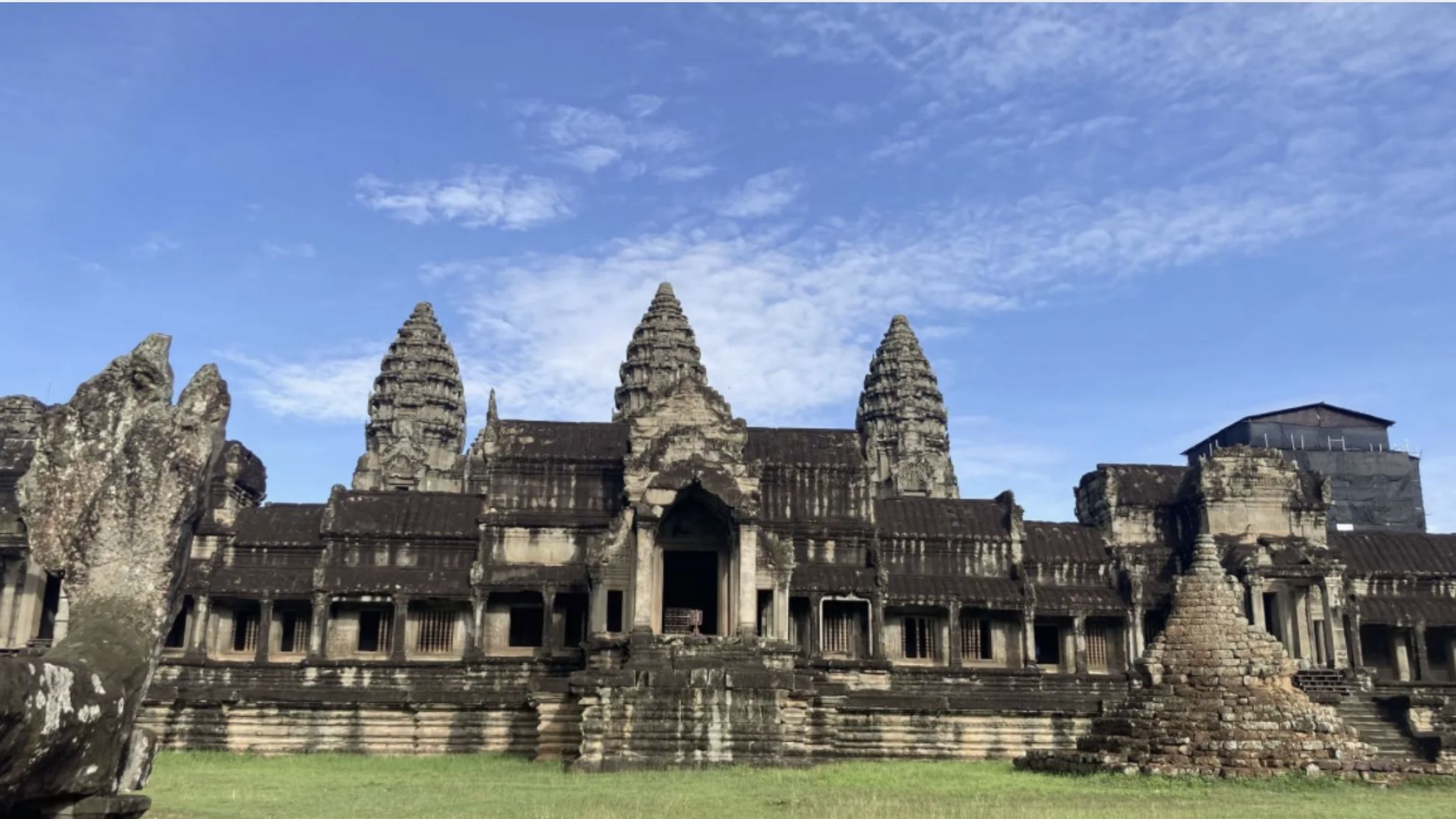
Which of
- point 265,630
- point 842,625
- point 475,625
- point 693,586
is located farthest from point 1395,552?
point 265,630

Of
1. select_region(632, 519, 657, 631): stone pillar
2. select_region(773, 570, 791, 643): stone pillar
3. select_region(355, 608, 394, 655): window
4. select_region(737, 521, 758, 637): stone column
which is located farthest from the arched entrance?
select_region(355, 608, 394, 655): window

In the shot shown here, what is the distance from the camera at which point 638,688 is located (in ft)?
92.8

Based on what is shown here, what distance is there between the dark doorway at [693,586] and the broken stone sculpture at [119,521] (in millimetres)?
25793

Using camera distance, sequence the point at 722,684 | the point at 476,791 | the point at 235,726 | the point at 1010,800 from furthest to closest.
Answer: the point at 235,726 < the point at 722,684 < the point at 476,791 < the point at 1010,800

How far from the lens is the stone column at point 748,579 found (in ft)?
103

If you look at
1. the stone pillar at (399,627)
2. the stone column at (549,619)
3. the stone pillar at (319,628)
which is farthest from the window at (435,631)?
the stone column at (549,619)

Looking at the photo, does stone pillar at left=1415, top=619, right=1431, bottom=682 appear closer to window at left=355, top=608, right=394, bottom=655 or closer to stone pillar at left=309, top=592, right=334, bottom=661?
window at left=355, top=608, right=394, bottom=655

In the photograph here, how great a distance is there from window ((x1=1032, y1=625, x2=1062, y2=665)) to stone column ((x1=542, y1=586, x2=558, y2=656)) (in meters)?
15.9

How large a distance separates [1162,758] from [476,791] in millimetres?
13028

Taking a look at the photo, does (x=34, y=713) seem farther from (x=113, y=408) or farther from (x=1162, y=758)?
(x=1162, y=758)

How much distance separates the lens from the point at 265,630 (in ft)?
119

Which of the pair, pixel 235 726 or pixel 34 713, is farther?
pixel 235 726

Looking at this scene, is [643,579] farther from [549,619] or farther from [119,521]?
[119,521]

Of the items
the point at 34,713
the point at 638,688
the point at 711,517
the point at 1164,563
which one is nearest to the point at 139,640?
the point at 34,713
